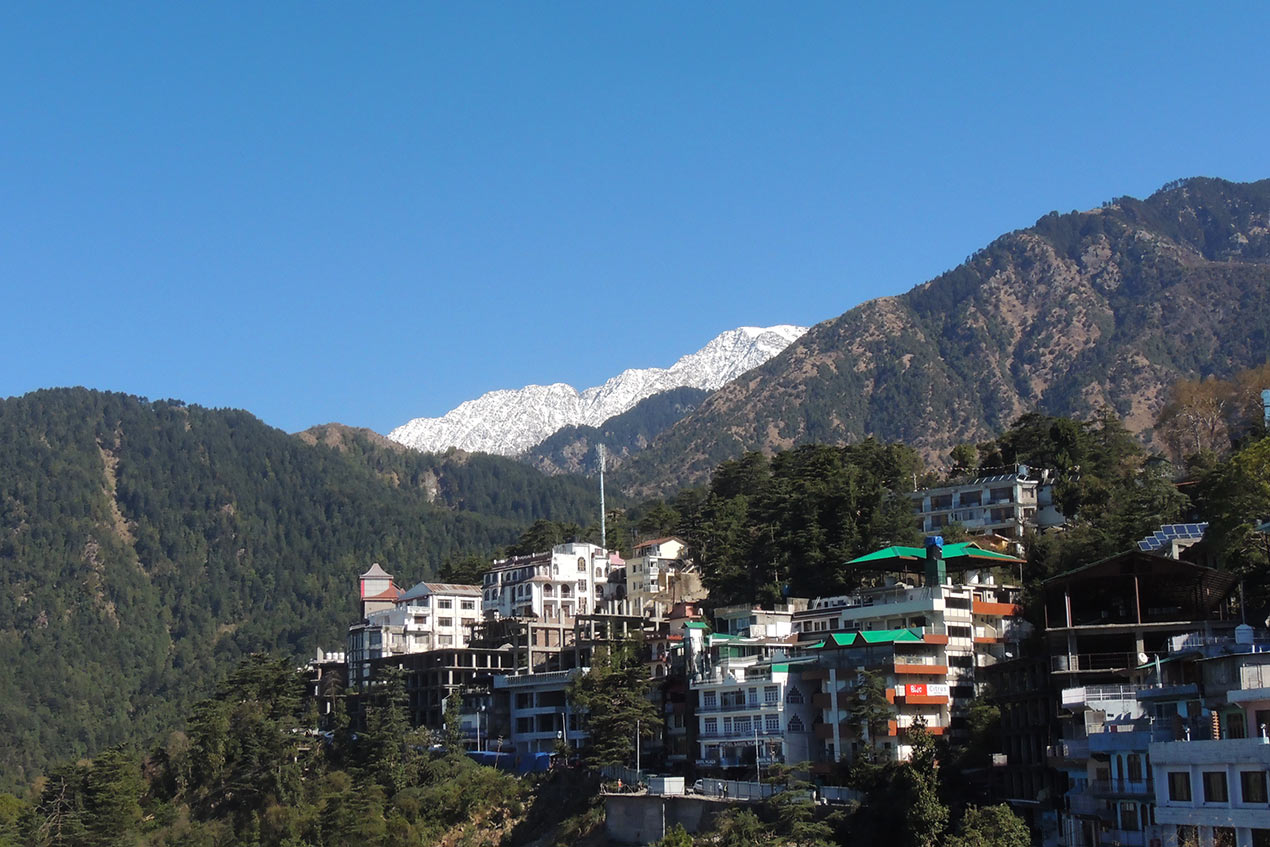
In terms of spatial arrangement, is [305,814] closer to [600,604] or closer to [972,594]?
[600,604]

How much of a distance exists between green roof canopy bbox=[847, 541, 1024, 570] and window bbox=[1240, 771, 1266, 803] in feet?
109

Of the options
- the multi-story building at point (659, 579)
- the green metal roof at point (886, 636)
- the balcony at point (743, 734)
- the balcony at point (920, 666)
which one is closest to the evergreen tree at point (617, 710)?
the balcony at point (743, 734)

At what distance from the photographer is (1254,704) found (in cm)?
4541


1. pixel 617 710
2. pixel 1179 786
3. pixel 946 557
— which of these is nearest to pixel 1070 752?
pixel 1179 786

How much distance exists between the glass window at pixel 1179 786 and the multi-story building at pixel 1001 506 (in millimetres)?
50276

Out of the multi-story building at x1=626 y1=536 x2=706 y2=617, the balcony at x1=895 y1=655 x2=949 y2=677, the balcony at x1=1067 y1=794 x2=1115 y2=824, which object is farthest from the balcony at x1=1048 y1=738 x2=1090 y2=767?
the multi-story building at x1=626 y1=536 x2=706 y2=617

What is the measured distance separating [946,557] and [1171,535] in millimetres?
10570

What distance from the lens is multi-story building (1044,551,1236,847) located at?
50.0 metres

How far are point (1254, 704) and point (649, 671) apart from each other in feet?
132

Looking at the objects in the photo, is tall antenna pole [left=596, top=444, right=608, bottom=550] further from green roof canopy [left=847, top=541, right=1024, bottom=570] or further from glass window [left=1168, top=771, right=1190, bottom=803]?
glass window [left=1168, top=771, right=1190, bottom=803]

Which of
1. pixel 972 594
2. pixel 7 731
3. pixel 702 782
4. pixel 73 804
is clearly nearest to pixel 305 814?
pixel 73 804

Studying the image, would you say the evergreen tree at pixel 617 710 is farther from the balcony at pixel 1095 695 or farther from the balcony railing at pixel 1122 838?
the balcony railing at pixel 1122 838

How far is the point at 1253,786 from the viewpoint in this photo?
43781 mm

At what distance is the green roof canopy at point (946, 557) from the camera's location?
77.4 metres
